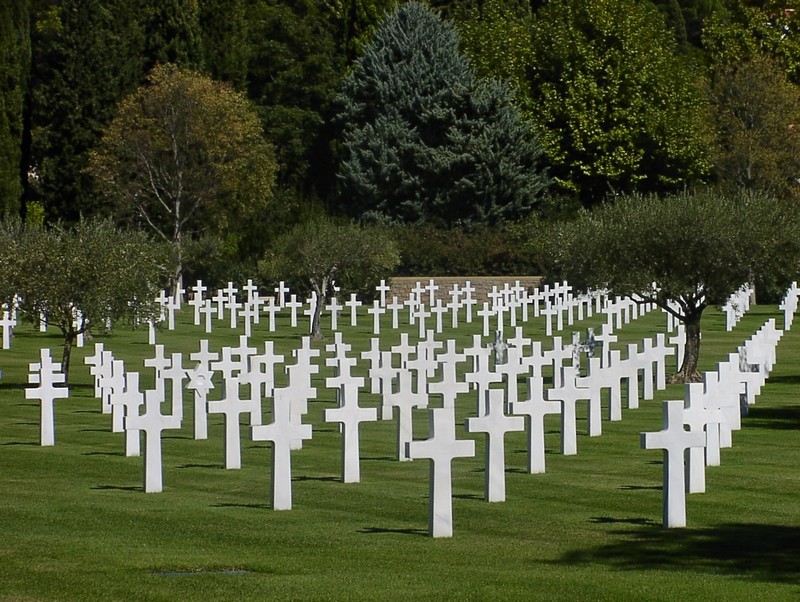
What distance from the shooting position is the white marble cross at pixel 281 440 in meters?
14.7

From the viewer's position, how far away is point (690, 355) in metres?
31.3

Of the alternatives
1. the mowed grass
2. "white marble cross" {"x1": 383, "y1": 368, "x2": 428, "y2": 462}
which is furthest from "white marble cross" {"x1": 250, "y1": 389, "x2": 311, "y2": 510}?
"white marble cross" {"x1": 383, "y1": 368, "x2": 428, "y2": 462}

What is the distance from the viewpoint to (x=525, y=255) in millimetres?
67125

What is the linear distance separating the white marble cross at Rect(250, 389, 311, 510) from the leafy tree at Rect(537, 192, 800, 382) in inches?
680

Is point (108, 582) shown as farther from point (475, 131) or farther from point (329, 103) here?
point (329, 103)

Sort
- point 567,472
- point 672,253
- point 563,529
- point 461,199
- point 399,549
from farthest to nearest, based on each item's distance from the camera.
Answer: point 461,199 → point 672,253 → point 567,472 → point 563,529 → point 399,549

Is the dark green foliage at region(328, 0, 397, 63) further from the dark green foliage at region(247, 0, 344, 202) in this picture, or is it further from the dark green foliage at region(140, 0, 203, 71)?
the dark green foliage at region(140, 0, 203, 71)

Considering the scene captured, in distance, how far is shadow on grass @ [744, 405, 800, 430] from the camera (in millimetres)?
22769

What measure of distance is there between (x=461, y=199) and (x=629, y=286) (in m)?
39.3

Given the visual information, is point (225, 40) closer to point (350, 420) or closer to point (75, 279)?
point (75, 279)

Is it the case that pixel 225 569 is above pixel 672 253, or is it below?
below

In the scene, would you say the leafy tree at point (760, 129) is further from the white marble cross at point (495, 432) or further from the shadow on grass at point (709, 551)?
the shadow on grass at point (709, 551)

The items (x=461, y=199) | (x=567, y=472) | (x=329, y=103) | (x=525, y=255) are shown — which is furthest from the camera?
(x=329, y=103)

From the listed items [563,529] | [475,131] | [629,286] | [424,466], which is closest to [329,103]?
[475,131]
